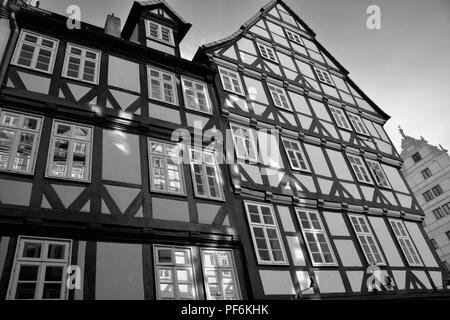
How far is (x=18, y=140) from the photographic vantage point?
7.63 metres

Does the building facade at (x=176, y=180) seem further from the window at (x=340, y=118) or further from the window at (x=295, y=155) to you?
the window at (x=340, y=118)

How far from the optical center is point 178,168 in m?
9.52

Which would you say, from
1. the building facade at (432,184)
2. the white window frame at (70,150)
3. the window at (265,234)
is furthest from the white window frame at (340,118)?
the building facade at (432,184)

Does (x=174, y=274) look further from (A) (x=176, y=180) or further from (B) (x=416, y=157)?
(B) (x=416, y=157)

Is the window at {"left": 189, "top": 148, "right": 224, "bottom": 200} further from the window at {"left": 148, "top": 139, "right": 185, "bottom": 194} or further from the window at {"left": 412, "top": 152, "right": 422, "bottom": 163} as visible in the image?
the window at {"left": 412, "top": 152, "right": 422, "bottom": 163}

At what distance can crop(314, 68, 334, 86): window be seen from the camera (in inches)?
692

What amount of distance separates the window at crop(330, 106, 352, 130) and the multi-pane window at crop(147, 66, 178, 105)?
827 centimetres

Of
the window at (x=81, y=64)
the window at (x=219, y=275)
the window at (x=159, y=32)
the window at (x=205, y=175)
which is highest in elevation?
the window at (x=159, y=32)

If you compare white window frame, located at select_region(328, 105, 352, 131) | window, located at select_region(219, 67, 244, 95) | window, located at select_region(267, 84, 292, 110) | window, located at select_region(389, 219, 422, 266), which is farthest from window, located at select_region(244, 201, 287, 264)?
white window frame, located at select_region(328, 105, 352, 131)

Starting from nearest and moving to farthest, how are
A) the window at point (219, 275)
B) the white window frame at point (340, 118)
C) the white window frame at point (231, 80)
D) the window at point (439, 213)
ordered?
the window at point (219, 275), the white window frame at point (231, 80), the white window frame at point (340, 118), the window at point (439, 213)

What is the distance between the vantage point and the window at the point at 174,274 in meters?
7.41

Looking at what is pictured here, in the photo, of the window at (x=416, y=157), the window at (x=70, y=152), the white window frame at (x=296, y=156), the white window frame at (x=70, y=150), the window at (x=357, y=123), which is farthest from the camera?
the window at (x=416, y=157)

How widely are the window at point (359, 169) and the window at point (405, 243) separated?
76.7 inches
